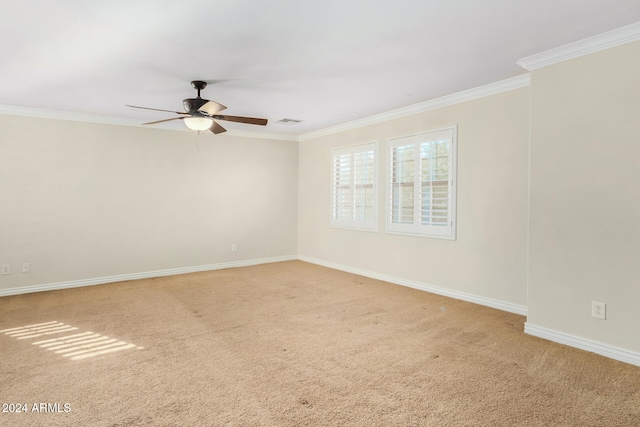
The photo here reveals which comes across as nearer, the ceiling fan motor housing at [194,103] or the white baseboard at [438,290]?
the ceiling fan motor housing at [194,103]

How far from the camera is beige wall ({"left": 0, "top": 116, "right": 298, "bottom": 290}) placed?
495 centimetres

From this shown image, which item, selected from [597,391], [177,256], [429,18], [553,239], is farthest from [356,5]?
[177,256]

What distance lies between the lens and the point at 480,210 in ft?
14.1

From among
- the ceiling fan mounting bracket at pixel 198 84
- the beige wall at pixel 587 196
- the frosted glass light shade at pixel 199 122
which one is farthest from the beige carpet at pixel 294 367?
the ceiling fan mounting bracket at pixel 198 84

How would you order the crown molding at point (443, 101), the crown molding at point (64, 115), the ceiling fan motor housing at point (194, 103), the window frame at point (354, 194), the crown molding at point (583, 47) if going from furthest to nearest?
the window frame at point (354, 194), the crown molding at point (64, 115), the crown molding at point (443, 101), the ceiling fan motor housing at point (194, 103), the crown molding at point (583, 47)

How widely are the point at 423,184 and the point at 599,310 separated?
2441mm

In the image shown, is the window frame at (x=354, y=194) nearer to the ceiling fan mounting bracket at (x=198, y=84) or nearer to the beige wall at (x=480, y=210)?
the beige wall at (x=480, y=210)

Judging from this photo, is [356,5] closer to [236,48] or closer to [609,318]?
[236,48]

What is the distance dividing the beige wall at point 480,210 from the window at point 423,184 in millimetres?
111

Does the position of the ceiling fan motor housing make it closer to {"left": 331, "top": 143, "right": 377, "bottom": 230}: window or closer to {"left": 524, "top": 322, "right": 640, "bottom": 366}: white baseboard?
{"left": 331, "top": 143, "right": 377, "bottom": 230}: window

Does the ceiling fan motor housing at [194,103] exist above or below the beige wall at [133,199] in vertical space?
above

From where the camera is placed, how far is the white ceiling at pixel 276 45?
7.93 ft

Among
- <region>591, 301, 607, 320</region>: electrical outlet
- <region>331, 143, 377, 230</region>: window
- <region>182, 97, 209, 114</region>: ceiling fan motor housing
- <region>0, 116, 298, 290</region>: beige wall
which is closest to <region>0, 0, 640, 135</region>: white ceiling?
<region>182, 97, 209, 114</region>: ceiling fan motor housing

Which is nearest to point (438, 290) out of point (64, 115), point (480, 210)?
point (480, 210)
